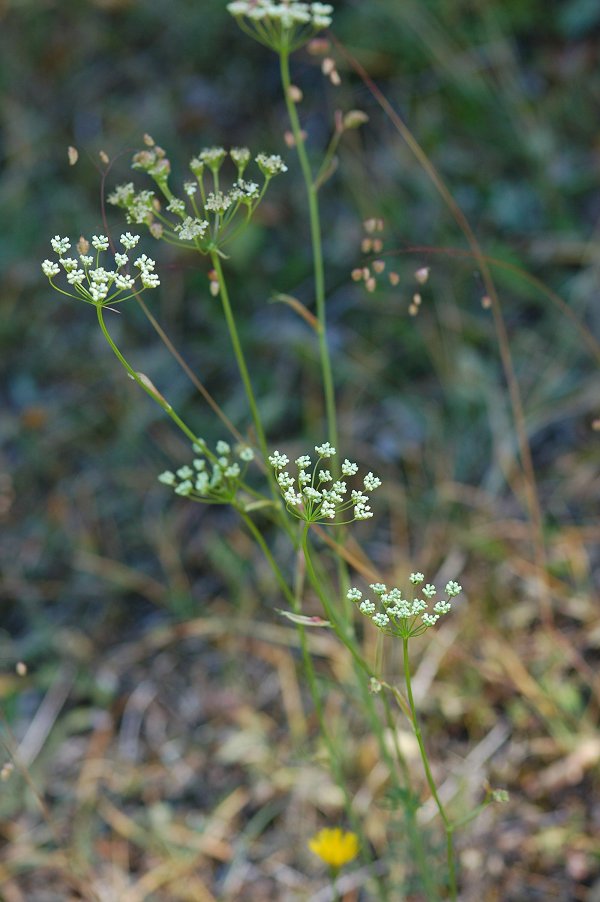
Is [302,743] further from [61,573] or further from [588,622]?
[61,573]

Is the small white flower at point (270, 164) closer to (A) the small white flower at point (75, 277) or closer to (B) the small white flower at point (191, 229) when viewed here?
(B) the small white flower at point (191, 229)

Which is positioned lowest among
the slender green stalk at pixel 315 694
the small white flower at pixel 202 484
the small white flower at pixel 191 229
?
the slender green stalk at pixel 315 694

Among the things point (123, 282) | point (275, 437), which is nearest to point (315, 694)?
point (123, 282)

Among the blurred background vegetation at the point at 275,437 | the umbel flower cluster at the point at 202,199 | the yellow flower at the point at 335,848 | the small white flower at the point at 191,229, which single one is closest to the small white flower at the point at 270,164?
the umbel flower cluster at the point at 202,199

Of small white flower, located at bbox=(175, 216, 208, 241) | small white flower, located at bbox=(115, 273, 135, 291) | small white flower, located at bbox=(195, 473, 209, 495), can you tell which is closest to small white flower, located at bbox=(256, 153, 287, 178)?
small white flower, located at bbox=(175, 216, 208, 241)

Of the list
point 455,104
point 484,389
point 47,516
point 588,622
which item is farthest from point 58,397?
point 588,622

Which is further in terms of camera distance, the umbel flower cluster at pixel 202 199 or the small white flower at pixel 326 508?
the umbel flower cluster at pixel 202 199

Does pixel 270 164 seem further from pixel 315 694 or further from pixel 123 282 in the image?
pixel 315 694

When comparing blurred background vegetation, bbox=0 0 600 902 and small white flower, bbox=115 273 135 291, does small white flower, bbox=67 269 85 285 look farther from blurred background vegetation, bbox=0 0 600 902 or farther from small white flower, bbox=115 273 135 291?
blurred background vegetation, bbox=0 0 600 902
